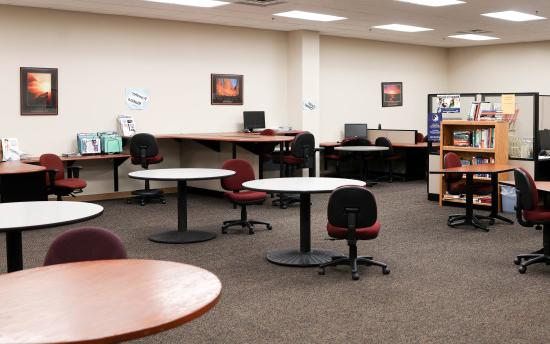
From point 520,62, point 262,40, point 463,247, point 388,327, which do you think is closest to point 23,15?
point 262,40

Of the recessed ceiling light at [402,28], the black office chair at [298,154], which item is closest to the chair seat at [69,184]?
the black office chair at [298,154]

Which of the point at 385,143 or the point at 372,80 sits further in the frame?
the point at 372,80

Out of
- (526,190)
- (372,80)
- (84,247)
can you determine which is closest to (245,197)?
(526,190)

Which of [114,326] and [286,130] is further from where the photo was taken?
[286,130]

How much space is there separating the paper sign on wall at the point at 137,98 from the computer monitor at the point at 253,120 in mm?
1843

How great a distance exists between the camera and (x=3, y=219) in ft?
12.0

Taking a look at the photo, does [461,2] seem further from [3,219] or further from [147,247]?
[3,219]

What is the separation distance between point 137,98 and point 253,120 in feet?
7.16

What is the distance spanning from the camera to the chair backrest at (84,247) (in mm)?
2934

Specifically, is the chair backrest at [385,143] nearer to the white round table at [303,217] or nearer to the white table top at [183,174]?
the white table top at [183,174]

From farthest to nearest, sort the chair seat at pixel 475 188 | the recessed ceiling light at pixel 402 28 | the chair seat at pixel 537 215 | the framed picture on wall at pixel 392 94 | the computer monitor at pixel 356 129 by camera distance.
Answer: the framed picture on wall at pixel 392 94 < the computer monitor at pixel 356 129 < the recessed ceiling light at pixel 402 28 < the chair seat at pixel 475 188 < the chair seat at pixel 537 215

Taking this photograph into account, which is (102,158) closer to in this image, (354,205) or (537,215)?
(354,205)

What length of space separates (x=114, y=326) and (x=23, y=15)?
26.6 ft

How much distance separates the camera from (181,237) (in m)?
6.68
